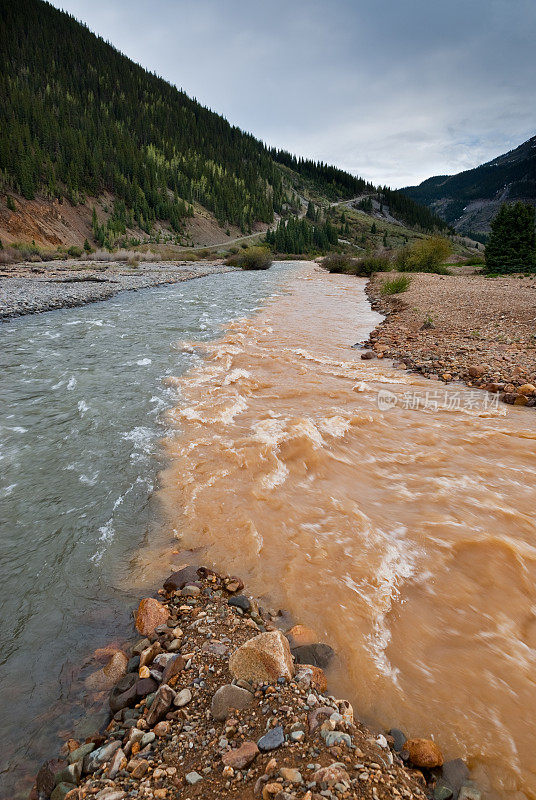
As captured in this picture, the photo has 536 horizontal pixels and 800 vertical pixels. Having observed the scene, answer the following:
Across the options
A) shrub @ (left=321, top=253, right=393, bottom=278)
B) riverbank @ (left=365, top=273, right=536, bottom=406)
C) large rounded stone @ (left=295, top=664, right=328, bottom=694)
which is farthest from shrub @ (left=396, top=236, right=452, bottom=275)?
large rounded stone @ (left=295, top=664, right=328, bottom=694)

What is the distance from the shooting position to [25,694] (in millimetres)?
2672

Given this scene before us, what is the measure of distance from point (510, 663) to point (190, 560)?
3019 millimetres

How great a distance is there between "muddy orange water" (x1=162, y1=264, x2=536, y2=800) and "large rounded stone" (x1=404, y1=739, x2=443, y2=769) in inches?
7.6

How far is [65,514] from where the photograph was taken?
4691 millimetres

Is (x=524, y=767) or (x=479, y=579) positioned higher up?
(x=524, y=767)

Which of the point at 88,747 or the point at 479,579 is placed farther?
the point at 479,579

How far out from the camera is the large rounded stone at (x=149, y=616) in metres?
3.12

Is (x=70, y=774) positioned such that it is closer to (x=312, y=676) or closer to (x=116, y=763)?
(x=116, y=763)

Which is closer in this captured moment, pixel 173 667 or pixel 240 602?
pixel 173 667

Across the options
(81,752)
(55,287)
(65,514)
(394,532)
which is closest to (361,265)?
(55,287)

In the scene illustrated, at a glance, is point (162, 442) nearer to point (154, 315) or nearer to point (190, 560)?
point (190, 560)

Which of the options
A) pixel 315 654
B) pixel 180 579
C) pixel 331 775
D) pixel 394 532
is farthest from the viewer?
pixel 394 532

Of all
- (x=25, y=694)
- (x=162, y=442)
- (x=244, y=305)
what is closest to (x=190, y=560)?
(x=25, y=694)

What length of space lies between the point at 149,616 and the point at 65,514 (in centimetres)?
221
